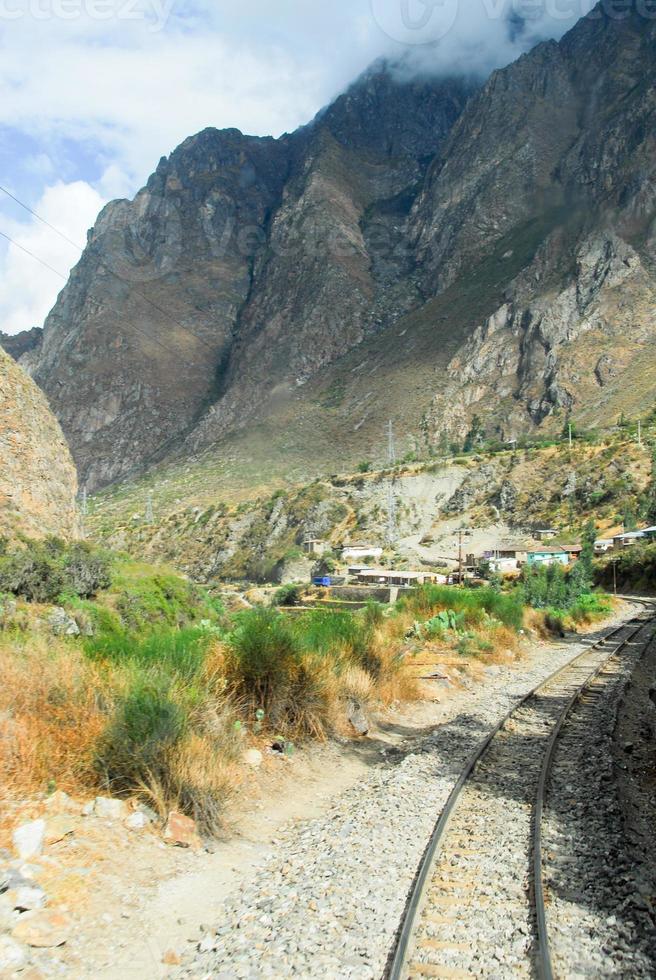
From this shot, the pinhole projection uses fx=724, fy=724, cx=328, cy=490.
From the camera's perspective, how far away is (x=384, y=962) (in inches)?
173

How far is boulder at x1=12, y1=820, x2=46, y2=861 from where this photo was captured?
16.0 feet

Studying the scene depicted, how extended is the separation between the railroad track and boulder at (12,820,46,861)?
2.50 metres

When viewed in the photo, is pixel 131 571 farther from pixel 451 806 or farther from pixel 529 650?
pixel 451 806

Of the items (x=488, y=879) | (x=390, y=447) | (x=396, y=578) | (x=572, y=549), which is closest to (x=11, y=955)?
(x=488, y=879)

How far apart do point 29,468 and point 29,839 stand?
2225 centimetres

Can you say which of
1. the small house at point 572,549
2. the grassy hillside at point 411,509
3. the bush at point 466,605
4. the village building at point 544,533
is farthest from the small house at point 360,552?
the bush at point 466,605

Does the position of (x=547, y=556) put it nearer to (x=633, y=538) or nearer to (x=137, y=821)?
(x=633, y=538)

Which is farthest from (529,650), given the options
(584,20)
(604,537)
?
→ (584,20)

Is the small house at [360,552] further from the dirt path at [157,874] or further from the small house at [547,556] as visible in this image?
the dirt path at [157,874]

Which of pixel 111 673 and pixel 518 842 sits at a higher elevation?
pixel 111 673

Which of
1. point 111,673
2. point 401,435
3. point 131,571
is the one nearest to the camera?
point 111,673

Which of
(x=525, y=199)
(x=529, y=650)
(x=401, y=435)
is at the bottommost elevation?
(x=529, y=650)

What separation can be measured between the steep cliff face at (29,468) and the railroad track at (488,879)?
18666 mm

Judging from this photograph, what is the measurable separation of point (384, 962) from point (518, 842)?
231 cm
